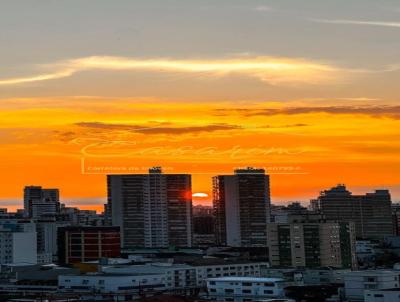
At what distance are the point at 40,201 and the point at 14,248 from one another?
44.7 m

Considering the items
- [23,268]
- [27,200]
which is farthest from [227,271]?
[27,200]

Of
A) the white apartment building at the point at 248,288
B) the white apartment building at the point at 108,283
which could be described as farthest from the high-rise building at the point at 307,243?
the white apartment building at the point at 248,288

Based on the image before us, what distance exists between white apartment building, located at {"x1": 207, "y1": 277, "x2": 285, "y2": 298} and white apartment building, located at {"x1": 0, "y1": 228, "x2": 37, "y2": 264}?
118 feet

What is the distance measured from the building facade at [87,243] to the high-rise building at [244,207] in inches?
1286

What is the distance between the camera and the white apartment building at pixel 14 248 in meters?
94.2

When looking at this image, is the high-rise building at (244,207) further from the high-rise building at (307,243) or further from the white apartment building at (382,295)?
the white apartment building at (382,295)

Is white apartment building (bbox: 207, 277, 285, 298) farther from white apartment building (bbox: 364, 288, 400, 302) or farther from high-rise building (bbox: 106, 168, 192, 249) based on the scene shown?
high-rise building (bbox: 106, 168, 192, 249)

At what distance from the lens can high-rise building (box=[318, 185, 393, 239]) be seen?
139125mm

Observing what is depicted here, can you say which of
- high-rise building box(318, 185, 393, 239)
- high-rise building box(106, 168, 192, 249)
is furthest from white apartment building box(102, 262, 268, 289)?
high-rise building box(318, 185, 393, 239)

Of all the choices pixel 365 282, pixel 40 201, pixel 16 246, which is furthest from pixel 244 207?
pixel 365 282

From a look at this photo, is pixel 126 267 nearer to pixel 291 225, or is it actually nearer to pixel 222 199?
pixel 291 225

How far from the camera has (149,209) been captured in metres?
118

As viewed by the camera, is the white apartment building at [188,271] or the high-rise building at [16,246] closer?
the white apartment building at [188,271]

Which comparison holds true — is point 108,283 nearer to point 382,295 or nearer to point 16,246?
point 382,295
